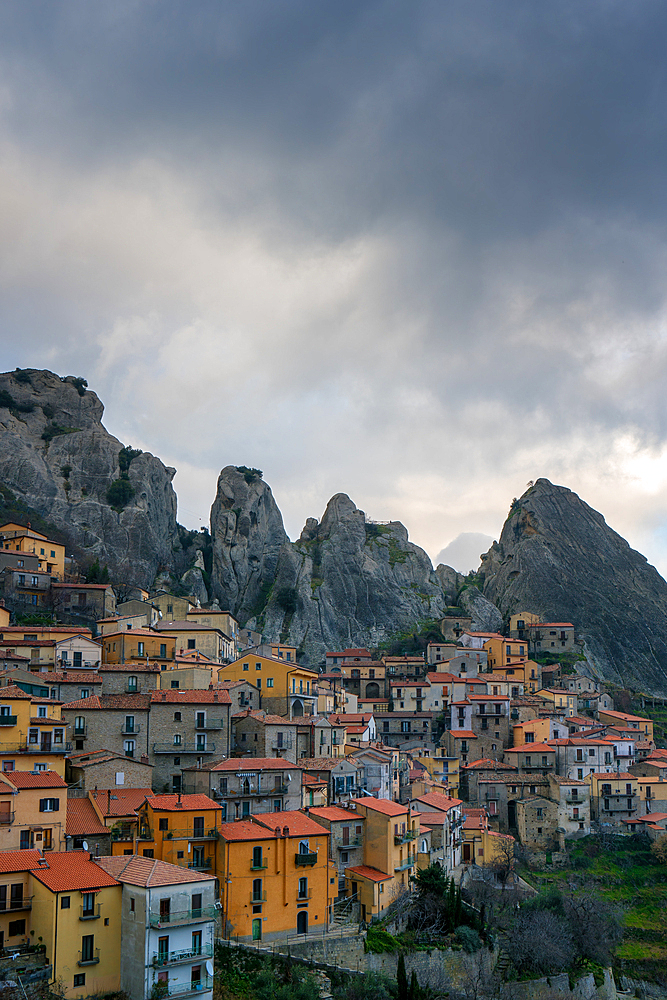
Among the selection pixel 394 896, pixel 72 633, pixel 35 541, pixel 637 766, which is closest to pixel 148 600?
pixel 35 541

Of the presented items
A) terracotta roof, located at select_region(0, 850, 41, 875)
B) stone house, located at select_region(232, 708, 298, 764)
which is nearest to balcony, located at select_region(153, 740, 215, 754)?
stone house, located at select_region(232, 708, 298, 764)

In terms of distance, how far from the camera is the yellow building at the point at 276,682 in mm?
62438

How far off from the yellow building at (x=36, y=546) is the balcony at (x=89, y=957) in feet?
169

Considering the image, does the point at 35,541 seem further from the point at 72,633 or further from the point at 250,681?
the point at 250,681

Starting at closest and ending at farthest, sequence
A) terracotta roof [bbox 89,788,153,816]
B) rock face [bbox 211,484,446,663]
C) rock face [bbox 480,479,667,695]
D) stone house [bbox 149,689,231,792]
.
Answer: terracotta roof [bbox 89,788,153,816], stone house [bbox 149,689,231,792], rock face [bbox 211,484,446,663], rock face [bbox 480,479,667,695]

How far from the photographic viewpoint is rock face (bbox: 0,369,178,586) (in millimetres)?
101688

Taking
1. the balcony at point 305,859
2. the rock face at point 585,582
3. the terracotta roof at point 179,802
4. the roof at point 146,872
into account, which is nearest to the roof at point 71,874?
the roof at point 146,872

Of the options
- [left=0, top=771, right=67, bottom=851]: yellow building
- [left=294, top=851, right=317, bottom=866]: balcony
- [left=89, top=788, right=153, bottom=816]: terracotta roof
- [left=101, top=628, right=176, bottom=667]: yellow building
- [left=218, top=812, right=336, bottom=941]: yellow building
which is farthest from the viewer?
[left=101, top=628, right=176, bottom=667]: yellow building

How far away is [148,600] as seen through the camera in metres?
83.9

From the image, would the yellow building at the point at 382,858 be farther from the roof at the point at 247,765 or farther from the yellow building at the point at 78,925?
the yellow building at the point at 78,925

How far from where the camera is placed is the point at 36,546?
83.1 metres

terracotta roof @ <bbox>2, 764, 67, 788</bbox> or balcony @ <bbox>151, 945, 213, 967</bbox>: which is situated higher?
terracotta roof @ <bbox>2, 764, 67, 788</bbox>

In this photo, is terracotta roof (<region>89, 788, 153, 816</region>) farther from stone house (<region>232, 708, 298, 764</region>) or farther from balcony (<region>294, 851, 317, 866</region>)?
stone house (<region>232, 708, 298, 764</region>)

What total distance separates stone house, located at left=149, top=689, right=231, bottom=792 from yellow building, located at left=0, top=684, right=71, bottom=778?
233 inches
